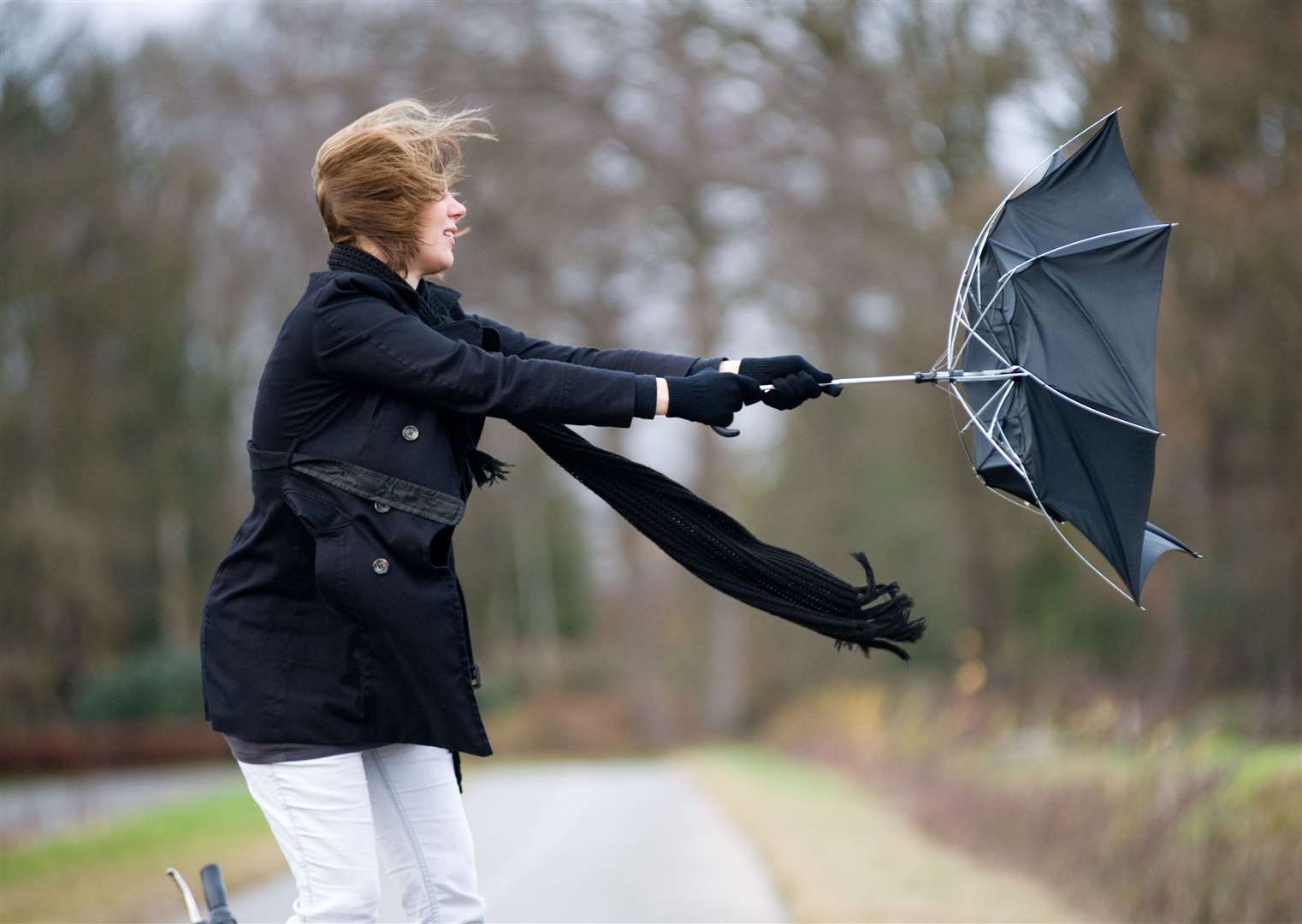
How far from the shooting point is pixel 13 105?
18328 millimetres

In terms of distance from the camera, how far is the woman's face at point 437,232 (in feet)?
11.2

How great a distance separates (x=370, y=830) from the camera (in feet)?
10.6

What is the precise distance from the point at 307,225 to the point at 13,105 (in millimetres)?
4260

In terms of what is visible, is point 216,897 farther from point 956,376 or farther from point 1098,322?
point 1098,322

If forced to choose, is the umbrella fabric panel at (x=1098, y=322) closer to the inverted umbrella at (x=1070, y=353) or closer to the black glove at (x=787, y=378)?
the inverted umbrella at (x=1070, y=353)

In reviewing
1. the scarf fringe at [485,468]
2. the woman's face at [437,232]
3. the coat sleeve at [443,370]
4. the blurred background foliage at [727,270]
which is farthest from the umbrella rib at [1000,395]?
the blurred background foliage at [727,270]

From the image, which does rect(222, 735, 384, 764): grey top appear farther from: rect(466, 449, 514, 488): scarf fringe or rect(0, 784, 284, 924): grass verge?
rect(0, 784, 284, 924): grass verge

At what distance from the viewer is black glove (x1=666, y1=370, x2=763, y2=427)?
335cm

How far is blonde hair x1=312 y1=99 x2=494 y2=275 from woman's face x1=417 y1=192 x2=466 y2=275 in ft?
0.05

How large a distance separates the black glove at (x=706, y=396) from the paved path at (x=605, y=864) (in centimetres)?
465

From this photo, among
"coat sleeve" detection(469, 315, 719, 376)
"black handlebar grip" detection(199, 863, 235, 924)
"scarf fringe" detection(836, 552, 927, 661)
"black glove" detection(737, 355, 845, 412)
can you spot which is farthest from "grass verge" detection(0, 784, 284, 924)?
"black glove" detection(737, 355, 845, 412)

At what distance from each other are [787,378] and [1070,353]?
0.87 meters

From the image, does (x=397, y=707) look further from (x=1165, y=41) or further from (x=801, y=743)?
(x=801, y=743)

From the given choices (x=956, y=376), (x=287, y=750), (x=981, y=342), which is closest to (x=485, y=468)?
(x=287, y=750)
